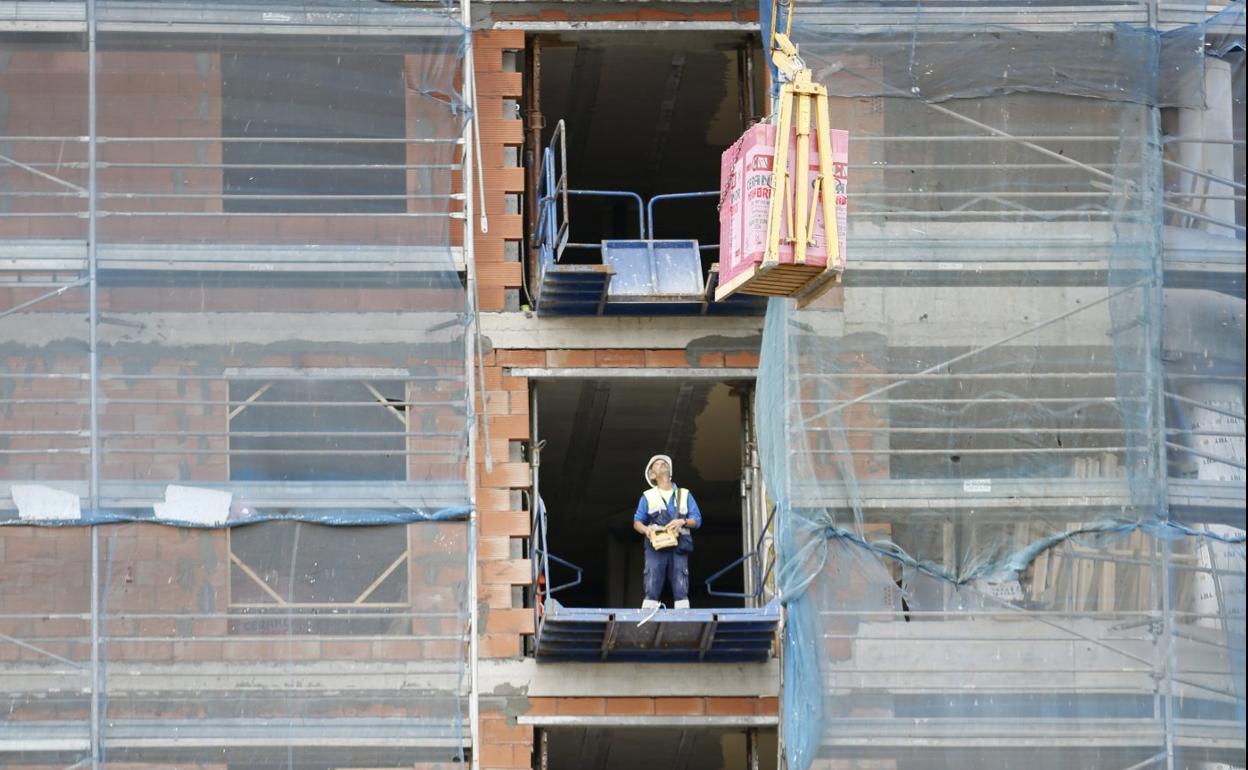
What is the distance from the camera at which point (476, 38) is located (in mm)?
23516

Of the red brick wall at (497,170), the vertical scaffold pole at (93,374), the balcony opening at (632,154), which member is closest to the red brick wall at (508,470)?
the balcony opening at (632,154)

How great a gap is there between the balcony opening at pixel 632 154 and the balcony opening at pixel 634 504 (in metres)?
0.94

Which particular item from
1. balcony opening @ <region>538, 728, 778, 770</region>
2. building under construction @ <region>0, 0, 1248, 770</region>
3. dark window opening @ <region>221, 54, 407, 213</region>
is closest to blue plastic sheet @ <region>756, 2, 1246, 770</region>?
building under construction @ <region>0, 0, 1248, 770</region>

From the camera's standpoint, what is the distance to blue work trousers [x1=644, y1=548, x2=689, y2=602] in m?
22.7

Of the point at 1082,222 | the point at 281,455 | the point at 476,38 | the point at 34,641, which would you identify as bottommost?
the point at 34,641

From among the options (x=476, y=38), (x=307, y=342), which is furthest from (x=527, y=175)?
(x=307, y=342)

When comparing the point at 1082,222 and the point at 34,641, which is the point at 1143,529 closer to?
the point at 1082,222

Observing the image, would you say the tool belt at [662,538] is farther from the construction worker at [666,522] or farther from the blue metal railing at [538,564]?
the blue metal railing at [538,564]

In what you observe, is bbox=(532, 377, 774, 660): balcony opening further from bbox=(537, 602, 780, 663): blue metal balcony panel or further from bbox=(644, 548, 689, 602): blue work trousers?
bbox=(644, 548, 689, 602): blue work trousers

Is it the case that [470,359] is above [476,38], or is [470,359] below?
below

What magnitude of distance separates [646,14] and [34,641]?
7.29 metres

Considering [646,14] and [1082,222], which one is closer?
[1082,222]

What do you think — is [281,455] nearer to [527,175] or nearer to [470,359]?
[470,359]

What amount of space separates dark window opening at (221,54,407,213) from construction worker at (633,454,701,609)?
3.12 m
